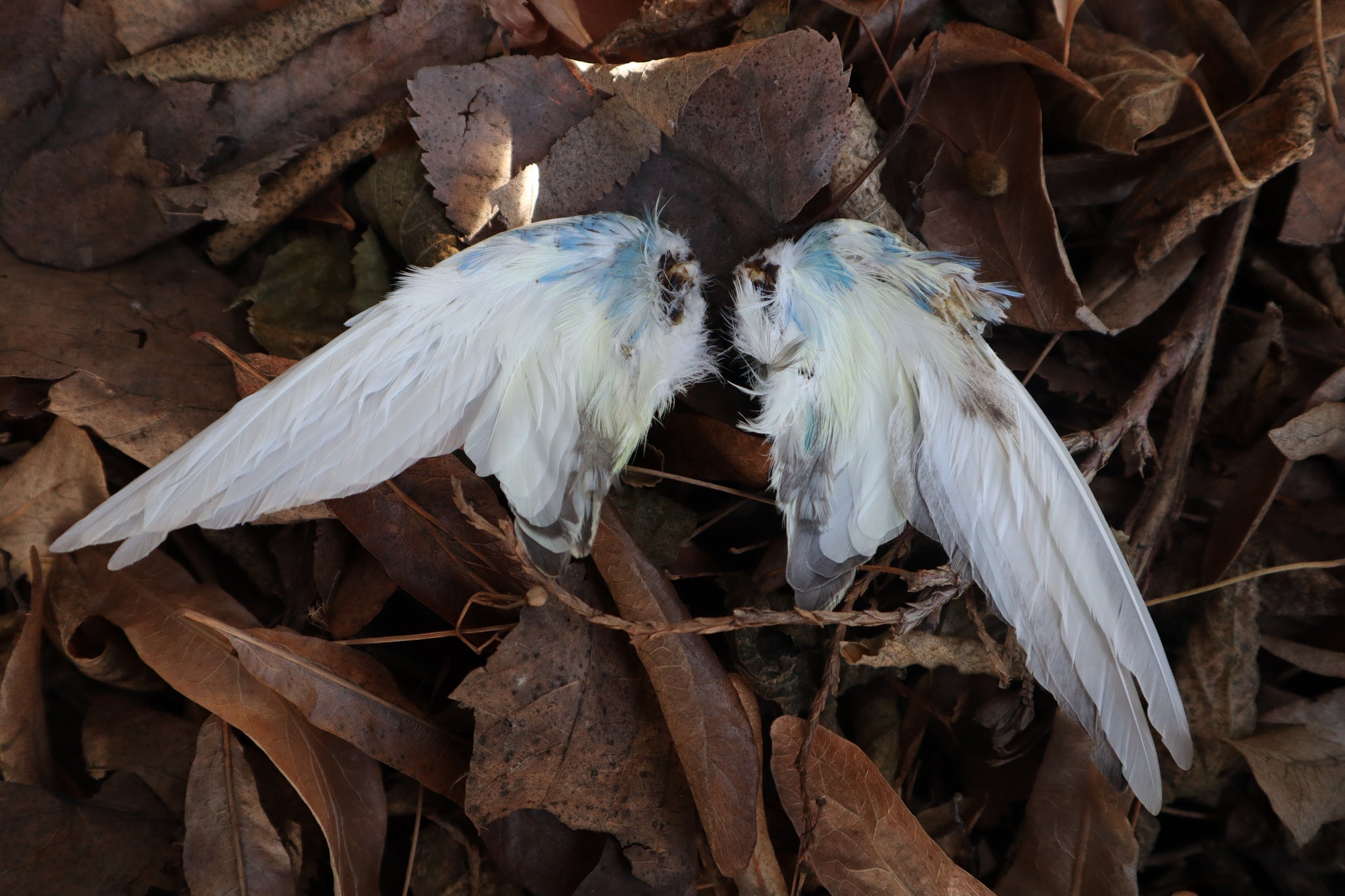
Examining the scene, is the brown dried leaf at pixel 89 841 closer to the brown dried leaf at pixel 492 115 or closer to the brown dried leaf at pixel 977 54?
the brown dried leaf at pixel 492 115

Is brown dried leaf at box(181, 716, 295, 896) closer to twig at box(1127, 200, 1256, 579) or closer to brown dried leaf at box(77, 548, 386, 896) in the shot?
brown dried leaf at box(77, 548, 386, 896)

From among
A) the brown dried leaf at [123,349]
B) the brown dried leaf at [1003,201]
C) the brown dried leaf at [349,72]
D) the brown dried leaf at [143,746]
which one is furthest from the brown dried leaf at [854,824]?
the brown dried leaf at [349,72]

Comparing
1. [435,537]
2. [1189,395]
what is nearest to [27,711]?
[435,537]

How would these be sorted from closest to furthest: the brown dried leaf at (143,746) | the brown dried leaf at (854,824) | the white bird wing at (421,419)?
the white bird wing at (421,419)
the brown dried leaf at (854,824)
the brown dried leaf at (143,746)

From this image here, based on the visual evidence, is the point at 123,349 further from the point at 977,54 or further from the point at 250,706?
the point at 977,54

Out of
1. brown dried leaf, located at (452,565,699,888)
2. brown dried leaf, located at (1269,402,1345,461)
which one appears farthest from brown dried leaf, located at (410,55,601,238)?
brown dried leaf, located at (1269,402,1345,461)

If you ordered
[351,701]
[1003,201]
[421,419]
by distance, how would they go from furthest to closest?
[1003,201] < [351,701] < [421,419]
